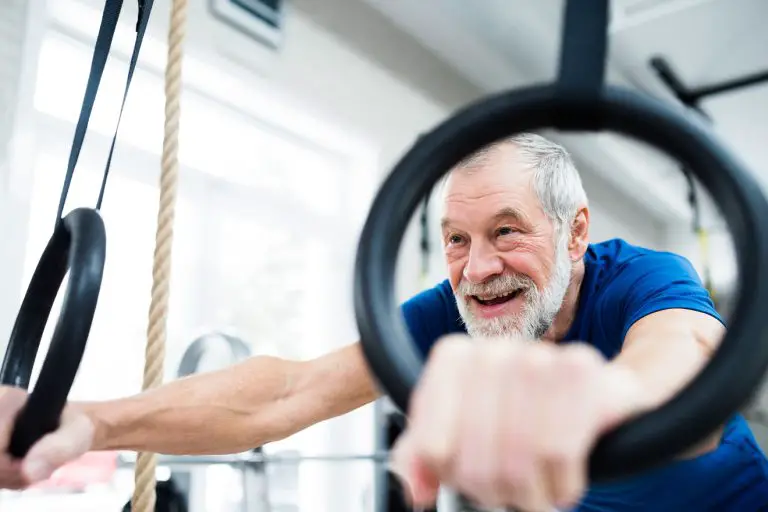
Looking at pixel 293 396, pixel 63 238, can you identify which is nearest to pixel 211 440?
pixel 293 396

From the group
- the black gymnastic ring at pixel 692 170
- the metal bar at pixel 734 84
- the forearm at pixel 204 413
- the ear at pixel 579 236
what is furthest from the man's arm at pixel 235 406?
the metal bar at pixel 734 84

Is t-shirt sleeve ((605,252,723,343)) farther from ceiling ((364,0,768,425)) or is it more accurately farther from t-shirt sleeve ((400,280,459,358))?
ceiling ((364,0,768,425))

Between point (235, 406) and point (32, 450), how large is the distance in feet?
0.98

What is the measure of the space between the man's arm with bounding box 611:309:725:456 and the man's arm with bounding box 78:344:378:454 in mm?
269

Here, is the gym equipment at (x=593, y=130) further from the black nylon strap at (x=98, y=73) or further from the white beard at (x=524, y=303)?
the white beard at (x=524, y=303)

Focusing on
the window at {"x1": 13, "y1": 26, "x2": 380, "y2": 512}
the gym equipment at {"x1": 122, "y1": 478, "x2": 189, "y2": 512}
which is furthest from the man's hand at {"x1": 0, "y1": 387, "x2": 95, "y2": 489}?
the window at {"x1": 13, "y1": 26, "x2": 380, "y2": 512}

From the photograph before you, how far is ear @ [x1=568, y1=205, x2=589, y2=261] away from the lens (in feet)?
4.04

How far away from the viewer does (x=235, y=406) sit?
0.85 meters

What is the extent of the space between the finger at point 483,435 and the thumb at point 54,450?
1.38ft

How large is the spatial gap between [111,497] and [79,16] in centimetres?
138

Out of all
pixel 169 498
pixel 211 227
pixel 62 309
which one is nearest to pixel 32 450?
pixel 62 309

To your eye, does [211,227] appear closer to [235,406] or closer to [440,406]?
[235,406]

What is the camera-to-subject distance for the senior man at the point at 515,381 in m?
0.29

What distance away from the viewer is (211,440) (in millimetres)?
836
